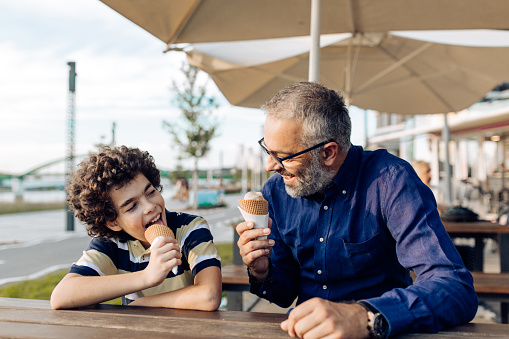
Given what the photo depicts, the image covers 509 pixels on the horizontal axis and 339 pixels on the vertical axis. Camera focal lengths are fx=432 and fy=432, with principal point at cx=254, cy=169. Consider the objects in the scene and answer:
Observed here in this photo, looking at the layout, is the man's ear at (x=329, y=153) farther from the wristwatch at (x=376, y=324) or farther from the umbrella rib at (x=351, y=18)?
the umbrella rib at (x=351, y=18)

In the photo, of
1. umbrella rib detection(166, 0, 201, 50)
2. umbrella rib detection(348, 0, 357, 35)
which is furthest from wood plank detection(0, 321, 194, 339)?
umbrella rib detection(348, 0, 357, 35)

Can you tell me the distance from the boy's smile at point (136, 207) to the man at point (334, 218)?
463mm

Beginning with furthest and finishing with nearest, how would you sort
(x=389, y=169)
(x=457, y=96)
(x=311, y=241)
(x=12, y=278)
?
(x=457, y=96) < (x=12, y=278) < (x=311, y=241) < (x=389, y=169)

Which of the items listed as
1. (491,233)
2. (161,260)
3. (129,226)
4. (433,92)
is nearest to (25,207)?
(433,92)

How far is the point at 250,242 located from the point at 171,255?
29 centimetres

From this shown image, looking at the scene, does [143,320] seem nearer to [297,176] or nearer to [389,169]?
[297,176]

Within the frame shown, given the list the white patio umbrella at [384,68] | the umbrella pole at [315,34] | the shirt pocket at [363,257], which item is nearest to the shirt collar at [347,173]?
the shirt pocket at [363,257]

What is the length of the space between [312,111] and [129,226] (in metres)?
0.93

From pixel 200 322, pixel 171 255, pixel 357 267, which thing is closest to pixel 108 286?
pixel 171 255

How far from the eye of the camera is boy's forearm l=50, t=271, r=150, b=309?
1.54m

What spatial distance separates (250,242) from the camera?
1.61m

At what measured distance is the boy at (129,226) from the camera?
5.73ft

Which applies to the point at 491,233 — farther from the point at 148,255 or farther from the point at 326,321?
the point at 326,321

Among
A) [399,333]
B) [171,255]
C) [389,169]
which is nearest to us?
[399,333]
